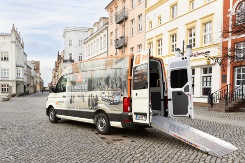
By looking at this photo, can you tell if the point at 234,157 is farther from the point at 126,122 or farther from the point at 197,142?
the point at 126,122

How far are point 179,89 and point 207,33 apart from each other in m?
12.3

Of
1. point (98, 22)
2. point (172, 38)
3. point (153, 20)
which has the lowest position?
point (172, 38)

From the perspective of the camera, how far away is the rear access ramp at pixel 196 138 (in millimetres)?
5895

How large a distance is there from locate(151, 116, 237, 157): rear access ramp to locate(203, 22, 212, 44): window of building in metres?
13.2

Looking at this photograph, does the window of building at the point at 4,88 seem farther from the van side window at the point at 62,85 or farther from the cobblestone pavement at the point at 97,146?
the cobblestone pavement at the point at 97,146

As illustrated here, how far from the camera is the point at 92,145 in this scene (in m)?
6.75

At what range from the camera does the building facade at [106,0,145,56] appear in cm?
2870

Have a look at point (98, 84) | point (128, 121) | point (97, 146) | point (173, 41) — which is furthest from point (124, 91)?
point (173, 41)

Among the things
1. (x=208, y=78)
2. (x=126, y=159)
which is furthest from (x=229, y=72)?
(x=126, y=159)

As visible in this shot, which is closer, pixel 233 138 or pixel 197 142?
pixel 197 142

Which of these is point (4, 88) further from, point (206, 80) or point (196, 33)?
point (206, 80)

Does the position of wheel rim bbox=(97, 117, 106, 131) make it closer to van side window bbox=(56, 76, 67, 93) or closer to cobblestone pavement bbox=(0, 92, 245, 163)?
cobblestone pavement bbox=(0, 92, 245, 163)

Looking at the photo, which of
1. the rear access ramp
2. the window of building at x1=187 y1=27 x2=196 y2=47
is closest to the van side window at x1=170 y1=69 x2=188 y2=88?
the rear access ramp

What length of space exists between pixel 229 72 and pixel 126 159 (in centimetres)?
1363
